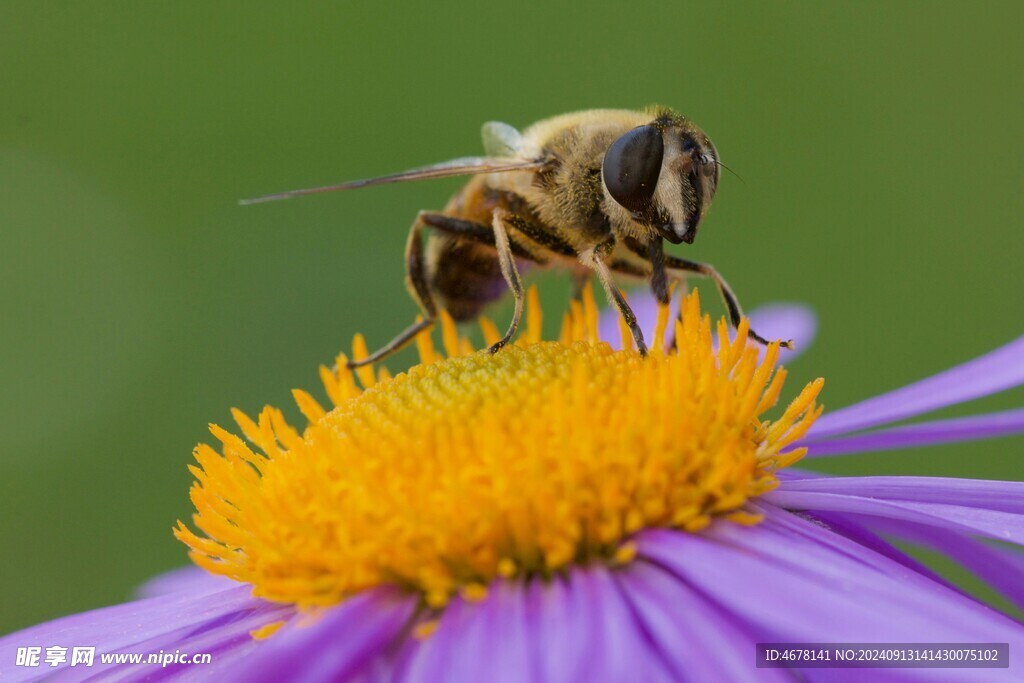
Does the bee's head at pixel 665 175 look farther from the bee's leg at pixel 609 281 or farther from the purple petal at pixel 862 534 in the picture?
the purple petal at pixel 862 534

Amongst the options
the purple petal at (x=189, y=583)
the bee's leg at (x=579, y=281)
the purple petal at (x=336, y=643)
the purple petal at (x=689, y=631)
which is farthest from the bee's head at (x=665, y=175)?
the purple petal at (x=189, y=583)

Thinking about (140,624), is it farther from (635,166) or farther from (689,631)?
(635,166)

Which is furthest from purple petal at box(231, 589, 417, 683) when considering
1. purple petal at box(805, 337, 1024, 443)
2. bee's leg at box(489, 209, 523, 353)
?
A: purple petal at box(805, 337, 1024, 443)

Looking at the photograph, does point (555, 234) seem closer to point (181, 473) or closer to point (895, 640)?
point (895, 640)

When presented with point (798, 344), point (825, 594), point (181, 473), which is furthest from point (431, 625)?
point (181, 473)

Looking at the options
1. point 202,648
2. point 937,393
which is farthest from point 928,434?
point 202,648

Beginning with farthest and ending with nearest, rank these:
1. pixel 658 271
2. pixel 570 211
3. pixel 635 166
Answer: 1. pixel 570 211
2. pixel 658 271
3. pixel 635 166

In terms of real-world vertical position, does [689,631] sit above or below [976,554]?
below
